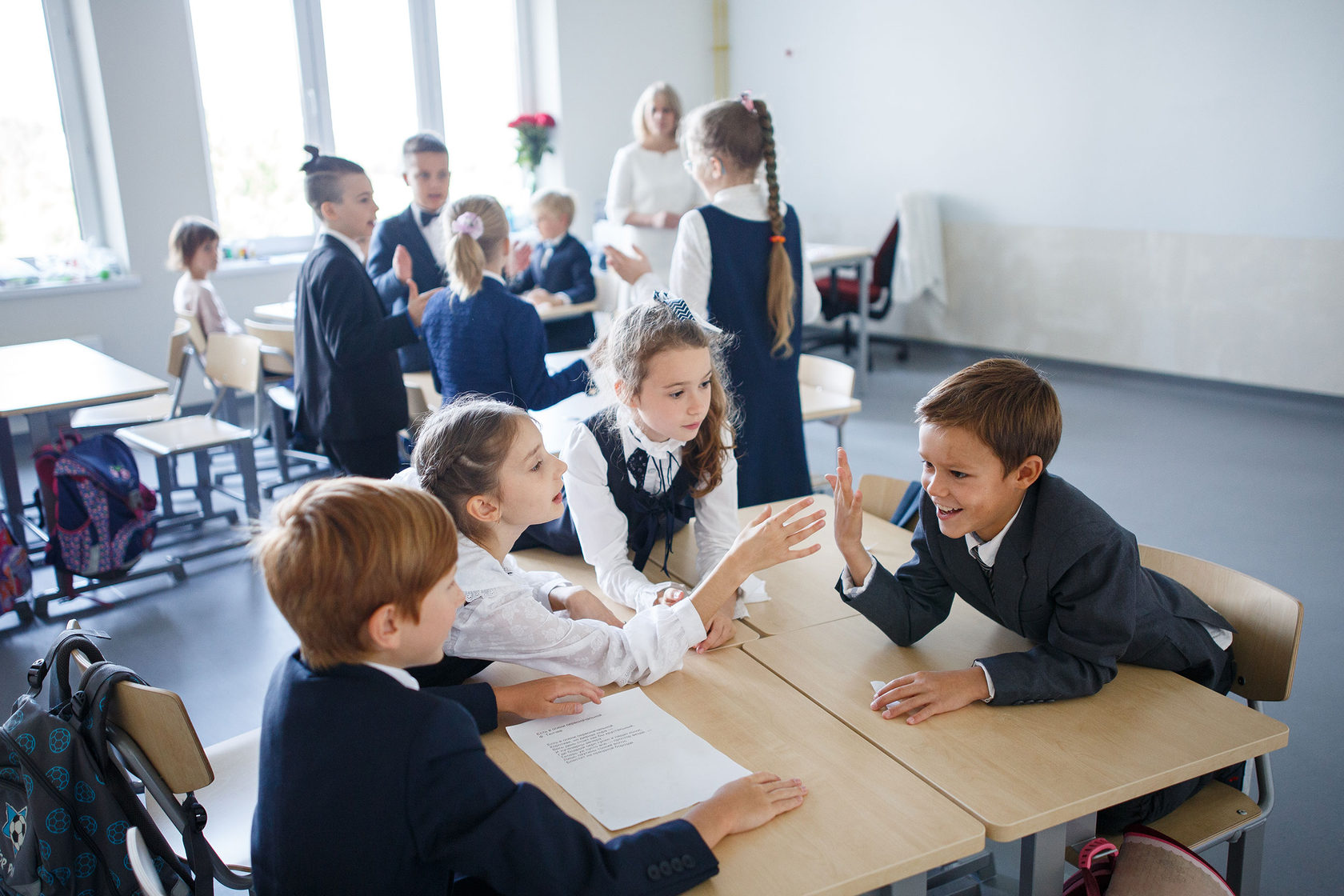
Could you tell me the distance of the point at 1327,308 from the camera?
498cm

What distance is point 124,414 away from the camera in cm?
417

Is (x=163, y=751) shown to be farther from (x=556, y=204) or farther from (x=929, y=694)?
(x=556, y=204)

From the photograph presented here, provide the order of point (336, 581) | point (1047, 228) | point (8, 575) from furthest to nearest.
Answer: point (1047, 228) → point (8, 575) → point (336, 581)

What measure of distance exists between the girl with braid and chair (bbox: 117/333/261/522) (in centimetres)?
176

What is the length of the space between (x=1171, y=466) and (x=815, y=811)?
3.83 m

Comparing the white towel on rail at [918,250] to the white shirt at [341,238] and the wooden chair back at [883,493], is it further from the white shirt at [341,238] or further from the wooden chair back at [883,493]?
the wooden chair back at [883,493]

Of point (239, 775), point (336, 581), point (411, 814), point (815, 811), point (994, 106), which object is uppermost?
point (994, 106)

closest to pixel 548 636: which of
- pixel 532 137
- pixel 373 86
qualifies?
pixel 373 86

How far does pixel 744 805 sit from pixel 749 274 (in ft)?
5.75

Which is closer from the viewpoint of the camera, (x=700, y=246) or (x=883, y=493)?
(x=883, y=493)

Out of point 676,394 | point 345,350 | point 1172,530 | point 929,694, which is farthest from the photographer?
point 1172,530

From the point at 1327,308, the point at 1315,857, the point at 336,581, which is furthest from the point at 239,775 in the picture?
the point at 1327,308

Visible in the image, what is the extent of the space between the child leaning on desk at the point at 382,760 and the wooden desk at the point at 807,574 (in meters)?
0.64

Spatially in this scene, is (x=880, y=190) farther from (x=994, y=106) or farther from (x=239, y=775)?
(x=239, y=775)
